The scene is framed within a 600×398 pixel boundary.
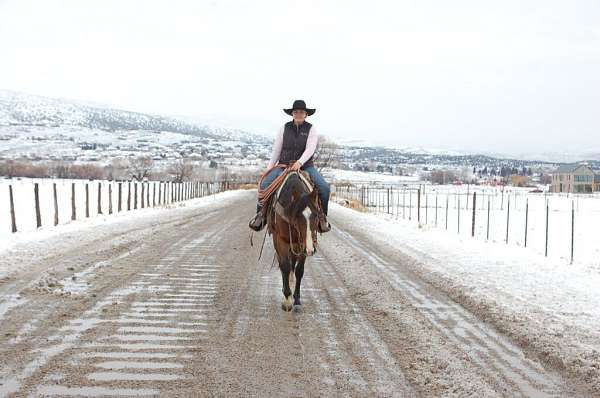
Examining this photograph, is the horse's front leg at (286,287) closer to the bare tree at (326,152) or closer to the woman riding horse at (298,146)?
the woman riding horse at (298,146)

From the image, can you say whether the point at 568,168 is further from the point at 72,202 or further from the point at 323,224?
the point at 323,224

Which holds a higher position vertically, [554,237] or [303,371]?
[303,371]

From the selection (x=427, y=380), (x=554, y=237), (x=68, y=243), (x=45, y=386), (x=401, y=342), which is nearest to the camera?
(x=45, y=386)

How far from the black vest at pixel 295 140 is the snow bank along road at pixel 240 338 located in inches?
83.5

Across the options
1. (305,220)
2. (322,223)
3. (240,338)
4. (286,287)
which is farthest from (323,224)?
(240,338)

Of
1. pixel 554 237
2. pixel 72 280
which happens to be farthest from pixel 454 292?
pixel 554 237

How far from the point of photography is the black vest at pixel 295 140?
8.08 metres

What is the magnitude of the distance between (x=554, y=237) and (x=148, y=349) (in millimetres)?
24344

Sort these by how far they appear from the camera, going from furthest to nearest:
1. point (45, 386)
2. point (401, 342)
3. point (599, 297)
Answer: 1. point (599, 297)
2. point (401, 342)
3. point (45, 386)

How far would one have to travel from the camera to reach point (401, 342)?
5852 mm

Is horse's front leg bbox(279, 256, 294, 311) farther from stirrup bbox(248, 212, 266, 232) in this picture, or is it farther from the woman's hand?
the woman's hand

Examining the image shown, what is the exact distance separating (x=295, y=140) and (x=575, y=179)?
144 m

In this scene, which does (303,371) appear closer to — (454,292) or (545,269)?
(454,292)

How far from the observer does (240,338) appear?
5.86 meters
